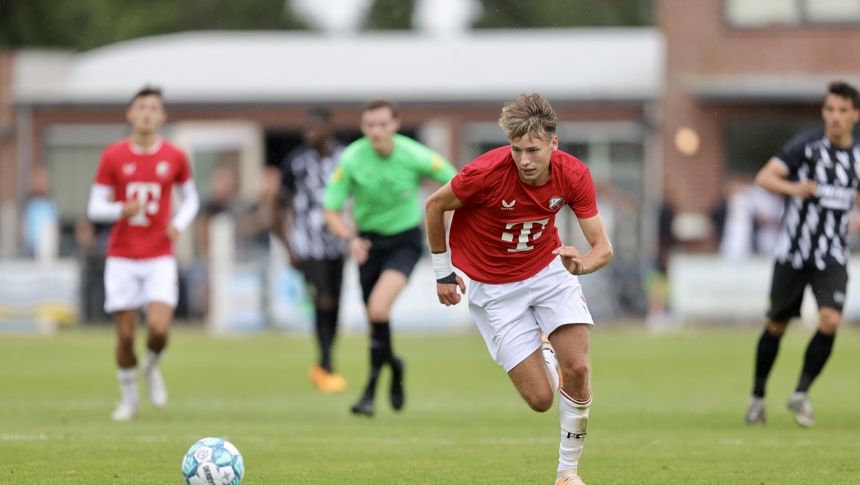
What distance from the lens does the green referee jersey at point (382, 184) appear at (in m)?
11.8

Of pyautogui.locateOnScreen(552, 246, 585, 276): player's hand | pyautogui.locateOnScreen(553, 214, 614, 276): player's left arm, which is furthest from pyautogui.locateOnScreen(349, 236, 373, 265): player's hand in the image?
pyautogui.locateOnScreen(552, 246, 585, 276): player's hand

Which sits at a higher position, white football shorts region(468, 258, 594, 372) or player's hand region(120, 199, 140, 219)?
player's hand region(120, 199, 140, 219)

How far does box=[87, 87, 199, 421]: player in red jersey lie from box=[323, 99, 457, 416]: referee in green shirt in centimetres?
138

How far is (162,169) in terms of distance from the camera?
38.7 ft

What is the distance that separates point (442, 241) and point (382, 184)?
3.52m

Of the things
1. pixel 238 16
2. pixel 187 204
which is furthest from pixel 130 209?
pixel 238 16

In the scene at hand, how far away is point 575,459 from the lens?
26.0ft

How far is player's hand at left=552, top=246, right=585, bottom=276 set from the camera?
24.4 ft

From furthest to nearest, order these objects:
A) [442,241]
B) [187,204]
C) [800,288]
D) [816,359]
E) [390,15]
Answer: [390,15], [187,204], [800,288], [816,359], [442,241]

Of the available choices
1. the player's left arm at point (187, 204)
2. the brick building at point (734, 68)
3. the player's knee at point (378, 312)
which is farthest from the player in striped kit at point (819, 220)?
the brick building at point (734, 68)

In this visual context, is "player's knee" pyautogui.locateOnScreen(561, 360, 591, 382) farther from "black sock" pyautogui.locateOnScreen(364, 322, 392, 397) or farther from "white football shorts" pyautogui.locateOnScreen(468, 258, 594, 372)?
"black sock" pyautogui.locateOnScreen(364, 322, 392, 397)

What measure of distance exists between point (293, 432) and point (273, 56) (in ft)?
75.6

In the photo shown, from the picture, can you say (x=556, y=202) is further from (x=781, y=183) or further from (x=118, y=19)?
(x=118, y=19)

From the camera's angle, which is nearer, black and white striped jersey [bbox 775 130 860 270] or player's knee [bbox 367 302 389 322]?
black and white striped jersey [bbox 775 130 860 270]
